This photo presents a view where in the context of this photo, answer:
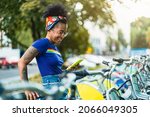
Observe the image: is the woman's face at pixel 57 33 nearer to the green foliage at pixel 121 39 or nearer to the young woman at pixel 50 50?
the young woman at pixel 50 50

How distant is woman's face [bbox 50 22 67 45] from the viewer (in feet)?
8.24

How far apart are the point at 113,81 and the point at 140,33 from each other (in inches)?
15.7

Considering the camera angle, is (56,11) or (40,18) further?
(40,18)

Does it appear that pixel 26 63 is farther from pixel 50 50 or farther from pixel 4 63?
pixel 4 63

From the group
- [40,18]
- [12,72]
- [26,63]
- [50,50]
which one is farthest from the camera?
[40,18]

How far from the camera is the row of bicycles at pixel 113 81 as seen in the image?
2717 millimetres

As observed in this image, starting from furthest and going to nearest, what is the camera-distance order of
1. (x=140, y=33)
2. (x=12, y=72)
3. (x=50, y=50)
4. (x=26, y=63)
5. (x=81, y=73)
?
(x=140, y=33) < (x=12, y=72) < (x=81, y=73) < (x=50, y=50) < (x=26, y=63)

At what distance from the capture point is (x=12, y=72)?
2875 mm

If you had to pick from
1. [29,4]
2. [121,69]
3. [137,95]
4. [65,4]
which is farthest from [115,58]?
[29,4]

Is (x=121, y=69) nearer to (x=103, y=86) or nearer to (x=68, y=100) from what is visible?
(x=103, y=86)

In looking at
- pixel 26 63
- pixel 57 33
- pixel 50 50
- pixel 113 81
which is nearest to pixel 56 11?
pixel 57 33

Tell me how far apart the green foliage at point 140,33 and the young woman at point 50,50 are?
70 cm

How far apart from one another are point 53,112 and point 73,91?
0.79ft

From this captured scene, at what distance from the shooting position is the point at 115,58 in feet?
10.0
